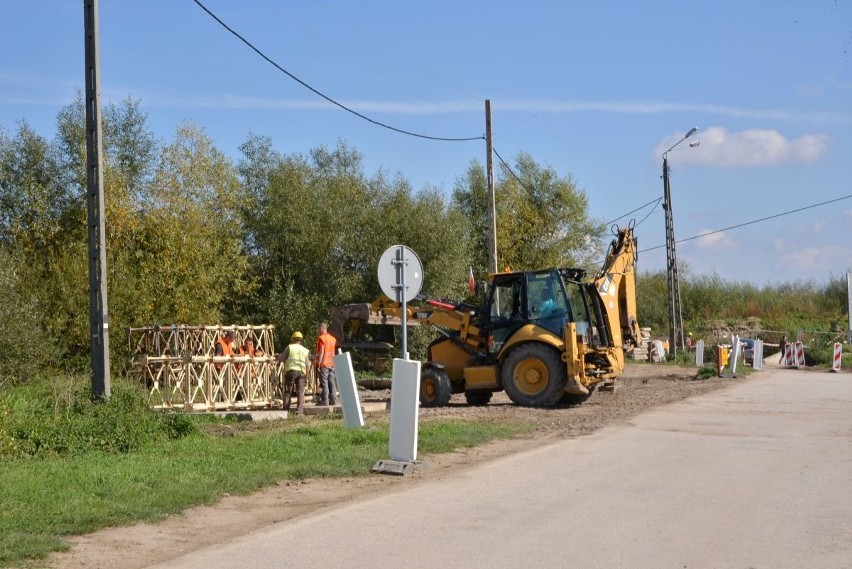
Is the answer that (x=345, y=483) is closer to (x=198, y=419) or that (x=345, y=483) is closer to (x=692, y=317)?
(x=198, y=419)

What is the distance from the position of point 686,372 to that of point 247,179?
17585 mm

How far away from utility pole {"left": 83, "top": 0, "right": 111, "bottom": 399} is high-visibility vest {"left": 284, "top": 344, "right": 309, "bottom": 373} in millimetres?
4735

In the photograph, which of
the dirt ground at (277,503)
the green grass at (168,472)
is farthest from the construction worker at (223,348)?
the green grass at (168,472)

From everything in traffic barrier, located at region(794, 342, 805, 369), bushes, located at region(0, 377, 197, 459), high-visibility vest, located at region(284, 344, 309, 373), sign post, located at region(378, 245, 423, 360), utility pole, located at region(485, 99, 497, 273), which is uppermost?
utility pole, located at region(485, 99, 497, 273)

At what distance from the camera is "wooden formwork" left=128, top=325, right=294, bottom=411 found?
19.1 m

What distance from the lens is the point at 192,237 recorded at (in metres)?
31.8

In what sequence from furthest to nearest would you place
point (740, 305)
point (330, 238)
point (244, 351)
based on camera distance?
point (740, 305), point (330, 238), point (244, 351)

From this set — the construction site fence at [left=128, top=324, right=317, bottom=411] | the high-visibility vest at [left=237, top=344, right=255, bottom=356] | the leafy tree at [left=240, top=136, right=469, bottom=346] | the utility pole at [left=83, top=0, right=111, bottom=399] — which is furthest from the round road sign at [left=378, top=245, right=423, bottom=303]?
the leafy tree at [left=240, top=136, right=469, bottom=346]

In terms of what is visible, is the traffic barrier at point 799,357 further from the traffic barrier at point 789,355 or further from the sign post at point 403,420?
the sign post at point 403,420

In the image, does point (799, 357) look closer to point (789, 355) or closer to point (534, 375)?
point (789, 355)

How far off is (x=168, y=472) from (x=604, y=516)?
470 cm

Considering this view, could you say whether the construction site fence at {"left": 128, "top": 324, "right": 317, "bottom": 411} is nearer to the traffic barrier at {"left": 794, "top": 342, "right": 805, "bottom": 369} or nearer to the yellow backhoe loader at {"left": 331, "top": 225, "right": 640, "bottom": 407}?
the yellow backhoe loader at {"left": 331, "top": 225, "right": 640, "bottom": 407}

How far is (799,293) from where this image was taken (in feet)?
235

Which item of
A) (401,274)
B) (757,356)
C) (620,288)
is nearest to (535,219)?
(757,356)
